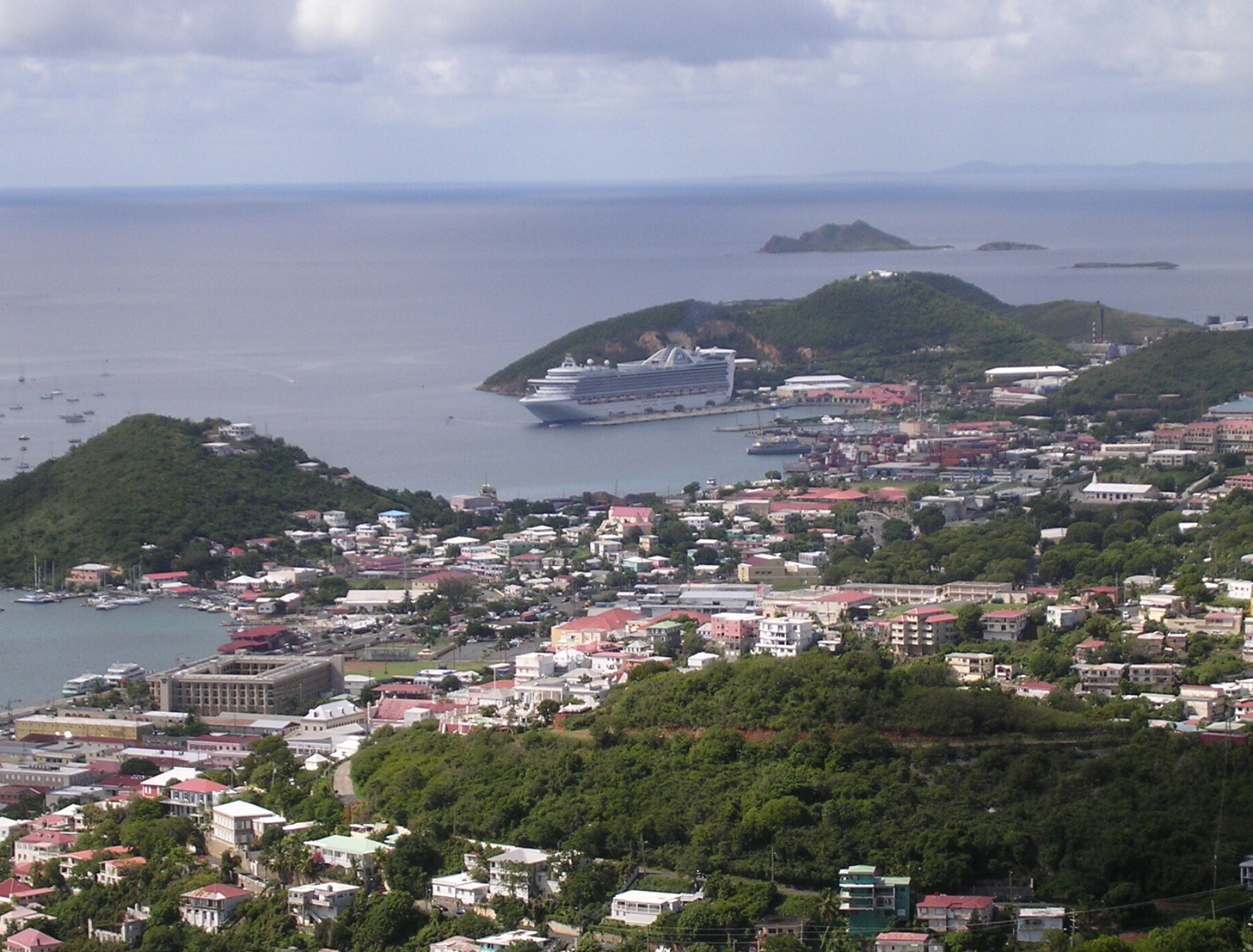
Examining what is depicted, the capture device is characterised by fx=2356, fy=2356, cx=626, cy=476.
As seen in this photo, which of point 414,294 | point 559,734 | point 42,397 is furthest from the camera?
point 414,294

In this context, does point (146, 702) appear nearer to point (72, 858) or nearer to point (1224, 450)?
point (72, 858)

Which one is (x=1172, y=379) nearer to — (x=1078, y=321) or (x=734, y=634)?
(x=1078, y=321)

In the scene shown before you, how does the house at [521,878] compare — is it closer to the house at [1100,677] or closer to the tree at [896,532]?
the house at [1100,677]

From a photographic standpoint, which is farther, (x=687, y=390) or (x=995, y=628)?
(x=687, y=390)

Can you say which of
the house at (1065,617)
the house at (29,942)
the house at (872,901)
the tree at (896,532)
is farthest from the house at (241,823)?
the tree at (896,532)

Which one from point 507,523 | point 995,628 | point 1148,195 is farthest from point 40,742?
point 1148,195

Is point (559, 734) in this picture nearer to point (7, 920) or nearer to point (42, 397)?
point (7, 920)

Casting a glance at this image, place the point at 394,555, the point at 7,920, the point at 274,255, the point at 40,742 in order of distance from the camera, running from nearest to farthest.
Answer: the point at 7,920, the point at 40,742, the point at 394,555, the point at 274,255
